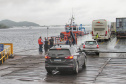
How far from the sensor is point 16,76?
13.6 m

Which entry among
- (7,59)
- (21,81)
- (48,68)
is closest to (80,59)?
(48,68)

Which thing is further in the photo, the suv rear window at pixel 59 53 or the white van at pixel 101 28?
the white van at pixel 101 28

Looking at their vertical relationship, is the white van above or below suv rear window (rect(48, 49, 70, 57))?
above

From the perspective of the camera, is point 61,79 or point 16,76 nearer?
point 61,79

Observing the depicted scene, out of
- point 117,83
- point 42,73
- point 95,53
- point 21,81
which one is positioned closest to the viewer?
point 117,83

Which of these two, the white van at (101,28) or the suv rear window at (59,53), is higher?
the white van at (101,28)

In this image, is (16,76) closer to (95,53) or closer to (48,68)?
(48,68)

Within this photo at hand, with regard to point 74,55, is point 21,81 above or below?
below

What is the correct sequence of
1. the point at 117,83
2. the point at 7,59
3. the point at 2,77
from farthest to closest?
1. the point at 7,59
2. the point at 2,77
3. the point at 117,83

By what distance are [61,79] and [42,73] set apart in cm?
219

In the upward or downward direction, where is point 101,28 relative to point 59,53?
upward

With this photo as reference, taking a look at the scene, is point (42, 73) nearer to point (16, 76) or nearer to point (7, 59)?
point (16, 76)

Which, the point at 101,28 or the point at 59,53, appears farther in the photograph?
the point at 101,28

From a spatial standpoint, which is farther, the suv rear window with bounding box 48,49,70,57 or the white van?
the white van
